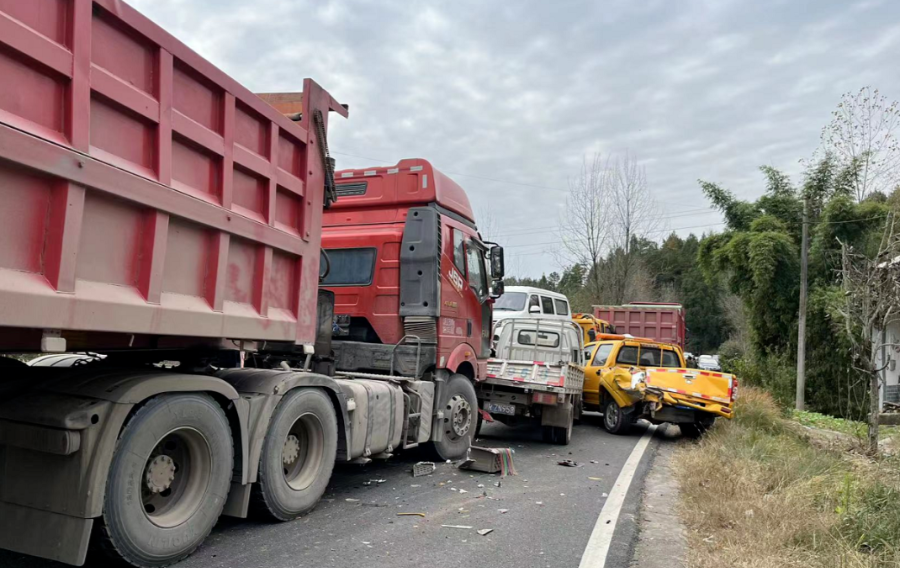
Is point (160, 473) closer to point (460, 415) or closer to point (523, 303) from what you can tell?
point (460, 415)

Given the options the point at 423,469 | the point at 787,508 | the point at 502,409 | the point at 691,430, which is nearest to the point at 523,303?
the point at 691,430

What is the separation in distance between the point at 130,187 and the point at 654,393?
886 cm

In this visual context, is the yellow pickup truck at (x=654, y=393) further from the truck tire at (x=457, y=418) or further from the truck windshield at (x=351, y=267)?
the truck windshield at (x=351, y=267)

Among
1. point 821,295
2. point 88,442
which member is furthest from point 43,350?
point 821,295

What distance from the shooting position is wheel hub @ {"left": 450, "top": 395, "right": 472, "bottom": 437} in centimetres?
764

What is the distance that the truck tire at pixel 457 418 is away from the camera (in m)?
7.50

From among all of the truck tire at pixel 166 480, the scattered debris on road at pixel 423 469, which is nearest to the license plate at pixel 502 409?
the scattered debris on road at pixel 423 469

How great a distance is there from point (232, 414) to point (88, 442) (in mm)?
1145

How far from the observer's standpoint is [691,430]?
450 inches

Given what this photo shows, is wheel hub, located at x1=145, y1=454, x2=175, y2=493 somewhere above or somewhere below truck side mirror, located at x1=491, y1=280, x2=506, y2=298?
below

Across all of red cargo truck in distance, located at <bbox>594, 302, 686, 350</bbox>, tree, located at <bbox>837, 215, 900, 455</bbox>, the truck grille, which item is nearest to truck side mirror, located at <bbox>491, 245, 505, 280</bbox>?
the truck grille

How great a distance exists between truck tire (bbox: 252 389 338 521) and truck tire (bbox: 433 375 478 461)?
218 centimetres

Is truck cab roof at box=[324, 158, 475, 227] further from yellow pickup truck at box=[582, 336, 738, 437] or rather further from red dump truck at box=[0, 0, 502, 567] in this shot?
yellow pickup truck at box=[582, 336, 738, 437]

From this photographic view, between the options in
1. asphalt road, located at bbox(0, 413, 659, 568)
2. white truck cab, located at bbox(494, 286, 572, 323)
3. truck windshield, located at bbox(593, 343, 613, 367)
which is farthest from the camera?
white truck cab, located at bbox(494, 286, 572, 323)
